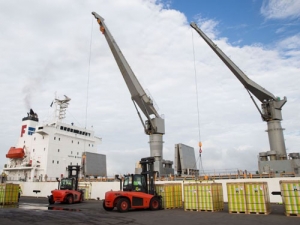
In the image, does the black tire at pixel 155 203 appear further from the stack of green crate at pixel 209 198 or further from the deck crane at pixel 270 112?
the deck crane at pixel 270 112

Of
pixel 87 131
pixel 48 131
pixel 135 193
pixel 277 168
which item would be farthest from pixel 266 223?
pixel 87 131

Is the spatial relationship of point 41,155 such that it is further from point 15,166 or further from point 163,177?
point 163,177

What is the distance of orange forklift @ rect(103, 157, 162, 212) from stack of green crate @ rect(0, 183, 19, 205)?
9.35 m

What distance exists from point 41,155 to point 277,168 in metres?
28.7

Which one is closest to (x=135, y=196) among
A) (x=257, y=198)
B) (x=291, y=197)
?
(x=257, y=198)

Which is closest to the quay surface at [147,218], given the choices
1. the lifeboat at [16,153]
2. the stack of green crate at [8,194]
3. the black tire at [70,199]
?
the black tire at [70,199]

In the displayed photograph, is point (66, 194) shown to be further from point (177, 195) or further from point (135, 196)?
point (177, 195)

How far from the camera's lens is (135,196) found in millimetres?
13562

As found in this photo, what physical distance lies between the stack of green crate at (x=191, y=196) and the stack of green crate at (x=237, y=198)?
1.95m

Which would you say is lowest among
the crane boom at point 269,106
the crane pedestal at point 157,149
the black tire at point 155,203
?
the black tire at point 155,203

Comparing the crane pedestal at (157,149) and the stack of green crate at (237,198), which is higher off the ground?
the crane pedestal at (157,149)

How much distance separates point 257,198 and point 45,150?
96.6 feet

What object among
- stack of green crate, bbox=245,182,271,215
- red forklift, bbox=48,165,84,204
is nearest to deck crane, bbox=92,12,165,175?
red forklift, bbox=48,165,84,204

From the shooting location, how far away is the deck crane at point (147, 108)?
24.5 meters
